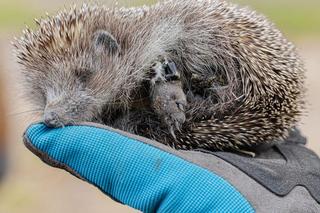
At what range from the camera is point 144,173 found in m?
4.14

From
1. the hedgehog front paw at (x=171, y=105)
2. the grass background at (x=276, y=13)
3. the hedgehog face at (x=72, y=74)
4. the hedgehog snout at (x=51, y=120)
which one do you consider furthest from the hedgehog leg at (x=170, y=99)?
the grass background at (x=276, y=13)

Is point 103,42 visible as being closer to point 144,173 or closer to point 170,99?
point 170,99

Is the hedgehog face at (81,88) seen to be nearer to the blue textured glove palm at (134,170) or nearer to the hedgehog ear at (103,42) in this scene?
the hedgehog ear at (103,42)

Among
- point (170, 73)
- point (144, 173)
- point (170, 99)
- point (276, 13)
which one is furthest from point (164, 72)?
point (276, 13)

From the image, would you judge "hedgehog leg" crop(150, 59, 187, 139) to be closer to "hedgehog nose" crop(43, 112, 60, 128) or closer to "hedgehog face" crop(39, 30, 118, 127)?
"hedgehog face" crop(39, 30, 118, 127)

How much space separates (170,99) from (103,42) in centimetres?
66

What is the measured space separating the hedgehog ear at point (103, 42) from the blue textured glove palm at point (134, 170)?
2.55 feet

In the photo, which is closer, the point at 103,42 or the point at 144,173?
the point at 144,173

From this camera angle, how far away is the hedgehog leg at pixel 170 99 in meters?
4.53

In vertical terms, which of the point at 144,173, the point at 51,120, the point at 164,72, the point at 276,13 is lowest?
the point at 276,13

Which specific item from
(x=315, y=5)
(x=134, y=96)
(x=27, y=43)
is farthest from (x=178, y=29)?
(x=315, y=5)

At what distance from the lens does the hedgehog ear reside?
15.8ft

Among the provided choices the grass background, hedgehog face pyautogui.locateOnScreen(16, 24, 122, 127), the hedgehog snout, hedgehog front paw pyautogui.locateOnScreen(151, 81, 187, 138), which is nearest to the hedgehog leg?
hedgehog front paw pyautogui.locateOnScreen(151, 81, 187, 138)

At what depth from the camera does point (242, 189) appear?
4129 mm
